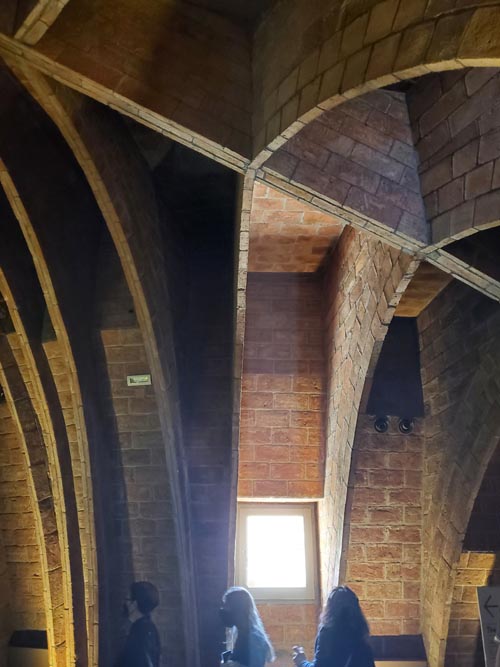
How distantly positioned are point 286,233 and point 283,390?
5.68ft

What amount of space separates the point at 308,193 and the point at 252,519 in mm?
4710

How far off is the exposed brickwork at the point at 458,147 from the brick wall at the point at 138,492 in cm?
276

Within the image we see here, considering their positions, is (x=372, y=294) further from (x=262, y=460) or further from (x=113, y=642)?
(x=113, y=642)

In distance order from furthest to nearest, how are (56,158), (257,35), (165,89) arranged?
(56,158)
(257,35)
(165,89)

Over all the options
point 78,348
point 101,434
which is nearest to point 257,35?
point 78,348

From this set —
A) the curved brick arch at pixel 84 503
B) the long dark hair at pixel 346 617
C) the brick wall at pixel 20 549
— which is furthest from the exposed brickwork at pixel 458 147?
the brick wall at pixel 20 549

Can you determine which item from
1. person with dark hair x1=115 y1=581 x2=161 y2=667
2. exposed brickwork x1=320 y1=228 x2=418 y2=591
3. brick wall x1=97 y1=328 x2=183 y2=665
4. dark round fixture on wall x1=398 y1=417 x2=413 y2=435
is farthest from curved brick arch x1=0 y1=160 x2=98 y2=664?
dark round fixture on wall x1=398 y1=417 x2=413 y2=435

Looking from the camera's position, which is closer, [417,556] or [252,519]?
[417,556]

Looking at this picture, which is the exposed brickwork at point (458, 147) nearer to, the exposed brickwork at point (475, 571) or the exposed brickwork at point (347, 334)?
the exposed brickwork at point (347, 334)

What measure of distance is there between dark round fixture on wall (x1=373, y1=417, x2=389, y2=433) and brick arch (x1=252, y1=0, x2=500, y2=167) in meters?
3.45

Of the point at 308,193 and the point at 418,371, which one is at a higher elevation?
the point at 308,193

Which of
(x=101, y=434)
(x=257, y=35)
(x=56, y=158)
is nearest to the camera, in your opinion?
(x=257, y=35)

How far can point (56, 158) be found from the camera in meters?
4.64

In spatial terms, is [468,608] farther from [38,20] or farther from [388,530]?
[38,20]
